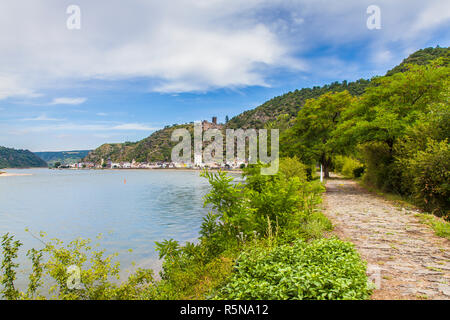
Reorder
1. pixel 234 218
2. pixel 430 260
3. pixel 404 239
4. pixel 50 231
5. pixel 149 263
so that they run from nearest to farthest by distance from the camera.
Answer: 1. pixel 430 260
2. pixel 234 218
3. pixel 404 239
4. pixel 149 263
5. pixel 50 231

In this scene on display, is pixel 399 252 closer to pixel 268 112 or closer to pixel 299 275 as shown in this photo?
pixel 299 275

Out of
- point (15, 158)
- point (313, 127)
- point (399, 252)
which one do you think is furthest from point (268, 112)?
point (15, 158)

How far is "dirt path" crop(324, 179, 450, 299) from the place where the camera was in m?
3.81

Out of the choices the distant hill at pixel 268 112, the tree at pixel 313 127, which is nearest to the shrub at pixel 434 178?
the tree at pixel 313 127

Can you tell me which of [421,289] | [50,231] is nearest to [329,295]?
[421,289]

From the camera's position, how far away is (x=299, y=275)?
12.3 feet

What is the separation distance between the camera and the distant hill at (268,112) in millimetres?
46272

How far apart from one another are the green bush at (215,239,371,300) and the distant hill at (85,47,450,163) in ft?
105

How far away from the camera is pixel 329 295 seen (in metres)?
3.20

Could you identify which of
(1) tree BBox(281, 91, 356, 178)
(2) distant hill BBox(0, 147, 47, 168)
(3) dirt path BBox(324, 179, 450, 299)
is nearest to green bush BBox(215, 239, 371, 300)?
(3) dirt path BBox(324, 179, 450, 299)

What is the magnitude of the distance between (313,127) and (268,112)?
5846 cm

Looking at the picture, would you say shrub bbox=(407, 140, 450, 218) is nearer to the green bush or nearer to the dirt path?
the dirt path
